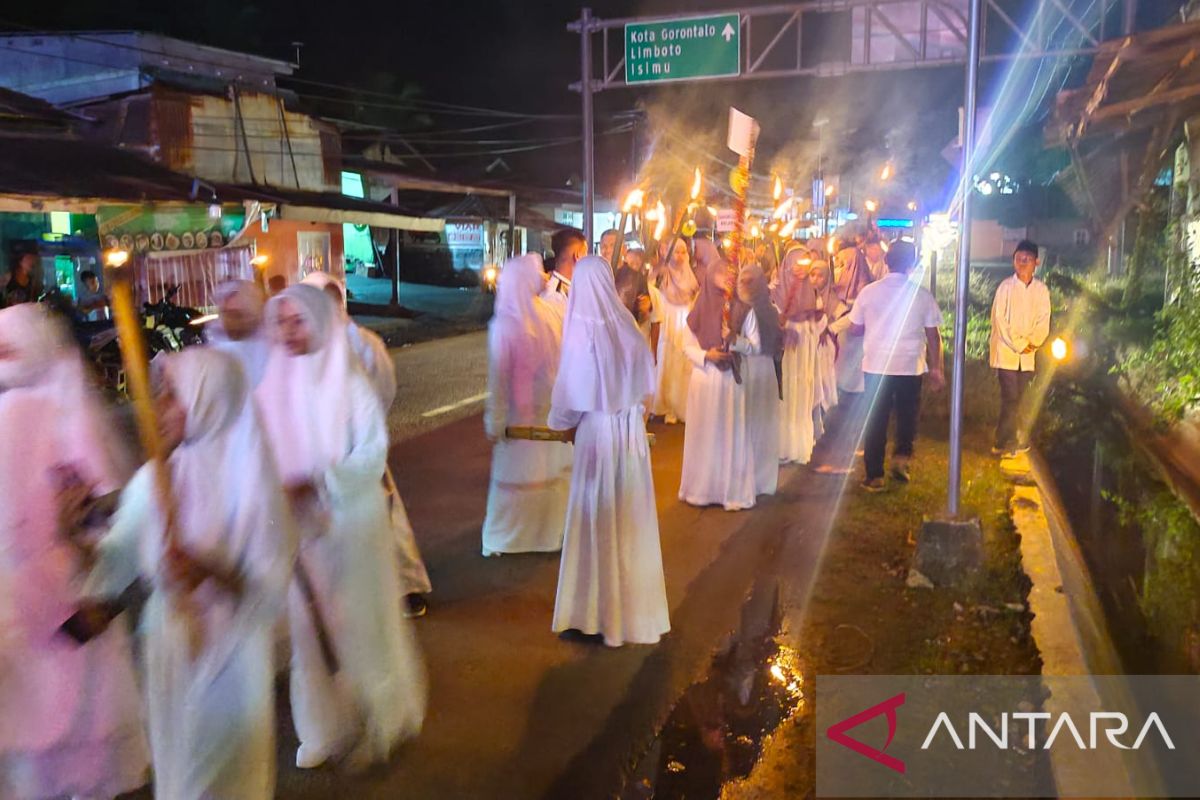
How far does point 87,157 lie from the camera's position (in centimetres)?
1428

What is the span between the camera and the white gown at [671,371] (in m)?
11.6

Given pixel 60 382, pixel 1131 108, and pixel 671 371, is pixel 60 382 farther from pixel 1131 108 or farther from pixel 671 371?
pixel 1131 108

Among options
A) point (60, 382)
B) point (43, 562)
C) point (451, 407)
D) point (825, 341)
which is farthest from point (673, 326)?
point (43, 562)

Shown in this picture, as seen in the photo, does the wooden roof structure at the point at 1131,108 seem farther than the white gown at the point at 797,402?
No

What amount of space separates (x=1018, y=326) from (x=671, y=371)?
13.3 feet

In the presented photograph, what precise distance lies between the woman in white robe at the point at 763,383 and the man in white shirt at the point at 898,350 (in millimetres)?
825

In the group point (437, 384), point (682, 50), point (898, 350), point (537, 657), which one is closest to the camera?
point (537, 657)

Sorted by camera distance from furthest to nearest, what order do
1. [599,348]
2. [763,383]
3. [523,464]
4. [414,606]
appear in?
1. [763,383]
2. [523,464]
3. [414,606]
4. [599,348]

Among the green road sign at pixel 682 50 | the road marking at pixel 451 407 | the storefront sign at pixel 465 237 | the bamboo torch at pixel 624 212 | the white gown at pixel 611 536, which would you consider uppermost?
the green road sign at pixel 682 50

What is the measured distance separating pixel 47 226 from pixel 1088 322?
628 inches

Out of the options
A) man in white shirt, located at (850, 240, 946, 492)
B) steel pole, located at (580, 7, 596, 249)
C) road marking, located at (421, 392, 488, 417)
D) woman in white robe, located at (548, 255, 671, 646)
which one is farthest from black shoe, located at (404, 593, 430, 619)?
road marking, located at (421, 392, 488, 417)

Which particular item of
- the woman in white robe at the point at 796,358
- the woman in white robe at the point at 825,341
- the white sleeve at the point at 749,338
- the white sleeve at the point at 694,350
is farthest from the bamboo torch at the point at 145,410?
the woman in white robe at the point at 825,341

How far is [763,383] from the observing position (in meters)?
8.50

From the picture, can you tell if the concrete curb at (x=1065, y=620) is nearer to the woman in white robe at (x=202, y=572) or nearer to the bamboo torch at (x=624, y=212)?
the woman in white robe at (x=202, y=572)
